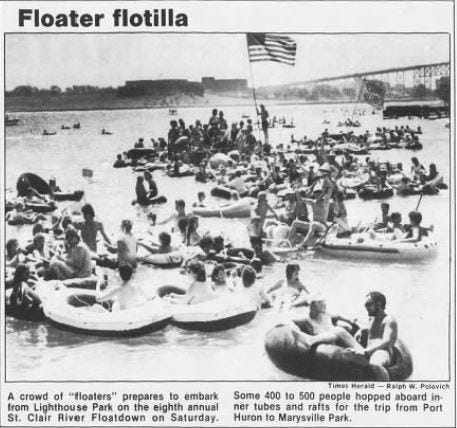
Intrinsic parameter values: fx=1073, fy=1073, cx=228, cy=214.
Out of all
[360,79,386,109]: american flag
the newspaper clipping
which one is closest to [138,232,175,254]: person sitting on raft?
the newspaper clipping

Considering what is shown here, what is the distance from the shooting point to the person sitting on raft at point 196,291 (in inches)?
406

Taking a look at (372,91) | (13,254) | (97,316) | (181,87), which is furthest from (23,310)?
(372,91)

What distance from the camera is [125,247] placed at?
1072 centimetres

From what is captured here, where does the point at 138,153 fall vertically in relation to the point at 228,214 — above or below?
above

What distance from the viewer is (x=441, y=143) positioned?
35.4 feet

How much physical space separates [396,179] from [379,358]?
2.22 meters

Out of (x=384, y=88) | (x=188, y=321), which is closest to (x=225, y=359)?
(x=188, y=321)

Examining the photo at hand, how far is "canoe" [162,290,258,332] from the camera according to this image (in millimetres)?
10188

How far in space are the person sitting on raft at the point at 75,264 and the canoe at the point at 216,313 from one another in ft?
3.08

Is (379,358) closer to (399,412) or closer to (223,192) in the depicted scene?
(399,412)

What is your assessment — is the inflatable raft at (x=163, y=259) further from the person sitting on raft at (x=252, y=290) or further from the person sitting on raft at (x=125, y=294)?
the person sitting on raft at (x=252, y=290)

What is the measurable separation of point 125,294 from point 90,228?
95 centimetres

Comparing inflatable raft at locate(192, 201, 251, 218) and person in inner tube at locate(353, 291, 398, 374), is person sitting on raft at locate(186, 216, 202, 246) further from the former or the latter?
person in inner tube at locate(353, 291, 398, 374)

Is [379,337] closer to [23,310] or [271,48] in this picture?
[271,48]
